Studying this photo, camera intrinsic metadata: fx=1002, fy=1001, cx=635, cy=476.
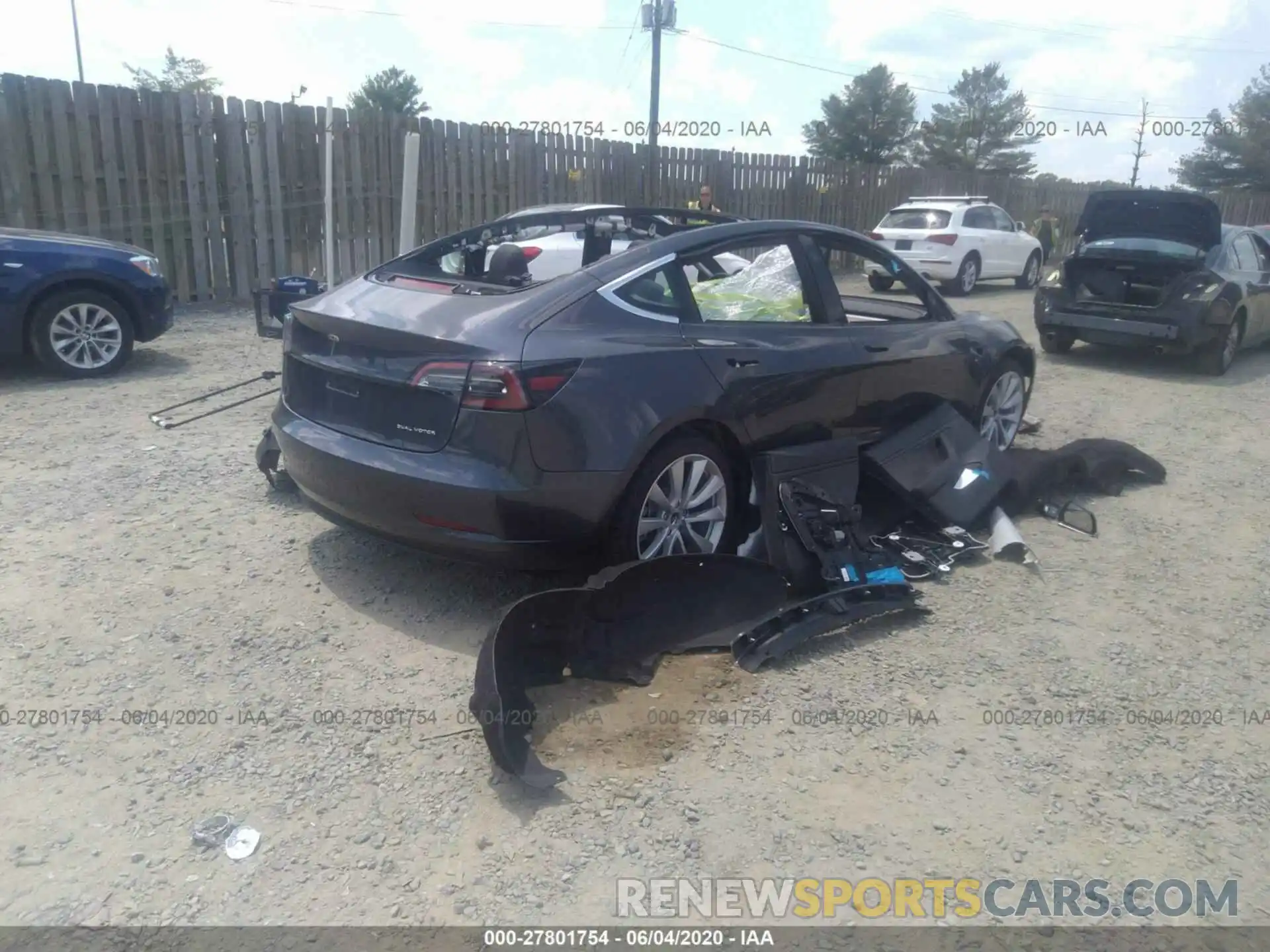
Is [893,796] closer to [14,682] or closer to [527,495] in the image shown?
[527,495]

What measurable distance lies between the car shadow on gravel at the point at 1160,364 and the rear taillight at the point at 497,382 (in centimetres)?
894

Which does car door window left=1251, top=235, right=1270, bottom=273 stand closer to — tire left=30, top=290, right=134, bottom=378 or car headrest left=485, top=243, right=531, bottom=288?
car headrest left=485, top=243, right=531, bottom=288

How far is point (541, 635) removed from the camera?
11.7ft

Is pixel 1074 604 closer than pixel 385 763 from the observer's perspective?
No

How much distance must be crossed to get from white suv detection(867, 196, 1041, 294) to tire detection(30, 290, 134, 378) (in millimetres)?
12483

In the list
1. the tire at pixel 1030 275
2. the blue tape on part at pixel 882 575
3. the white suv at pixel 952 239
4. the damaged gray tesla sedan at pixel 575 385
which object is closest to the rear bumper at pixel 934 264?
the white suv at pixel 952 239

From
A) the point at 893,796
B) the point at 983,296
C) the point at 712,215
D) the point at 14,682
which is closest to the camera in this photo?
the point at 893,796

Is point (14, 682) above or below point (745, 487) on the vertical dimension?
below

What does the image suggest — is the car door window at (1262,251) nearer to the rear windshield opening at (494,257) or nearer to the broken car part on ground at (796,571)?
the broken car part on ground at (796,571)

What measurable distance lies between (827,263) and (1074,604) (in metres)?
2.07

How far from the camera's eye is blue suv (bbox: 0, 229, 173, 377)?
7.77 meters

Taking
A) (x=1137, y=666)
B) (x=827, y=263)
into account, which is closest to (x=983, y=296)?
(x=827, y=263)

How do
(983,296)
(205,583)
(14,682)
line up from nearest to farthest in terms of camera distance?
(14,682) → (205,583) → (983,296)

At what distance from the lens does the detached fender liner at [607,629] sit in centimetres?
312
